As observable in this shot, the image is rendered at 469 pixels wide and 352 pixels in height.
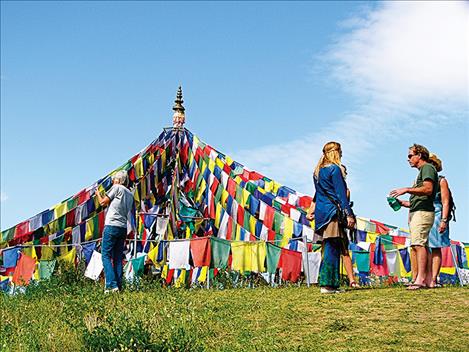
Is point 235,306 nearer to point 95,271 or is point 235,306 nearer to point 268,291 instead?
point 268,291

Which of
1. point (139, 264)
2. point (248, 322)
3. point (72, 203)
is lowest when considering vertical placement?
point (248, 322)

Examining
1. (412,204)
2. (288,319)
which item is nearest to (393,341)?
(288,319)

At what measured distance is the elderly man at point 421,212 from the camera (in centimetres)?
947

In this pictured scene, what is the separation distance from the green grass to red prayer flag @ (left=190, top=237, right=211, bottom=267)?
107 inches

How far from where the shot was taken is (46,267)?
14.2 m

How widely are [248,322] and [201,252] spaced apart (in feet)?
17.4

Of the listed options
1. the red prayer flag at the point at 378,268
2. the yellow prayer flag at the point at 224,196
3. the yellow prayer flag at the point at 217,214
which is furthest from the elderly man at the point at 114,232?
Answer: the yellow prayer flag at the point at 217,214

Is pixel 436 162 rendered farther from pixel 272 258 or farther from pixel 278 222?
pixel 278 222

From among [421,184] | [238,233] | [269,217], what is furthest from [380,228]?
[421,184]

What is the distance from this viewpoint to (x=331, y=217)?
9219 mm

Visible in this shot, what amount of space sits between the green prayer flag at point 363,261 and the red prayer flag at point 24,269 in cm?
731

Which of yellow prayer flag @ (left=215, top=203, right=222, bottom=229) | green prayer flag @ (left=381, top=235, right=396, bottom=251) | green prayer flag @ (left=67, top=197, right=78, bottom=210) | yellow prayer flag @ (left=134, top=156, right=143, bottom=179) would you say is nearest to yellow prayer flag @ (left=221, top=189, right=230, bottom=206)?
yellow prayer flag @ (left=215, top=203, right=222, bottom=229)

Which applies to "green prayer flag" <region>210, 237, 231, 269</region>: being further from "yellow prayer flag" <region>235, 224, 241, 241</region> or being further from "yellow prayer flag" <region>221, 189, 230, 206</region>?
"yellow prayer flag" <region>221, 189, 230, 206</region>

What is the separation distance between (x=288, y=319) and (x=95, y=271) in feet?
24.6
